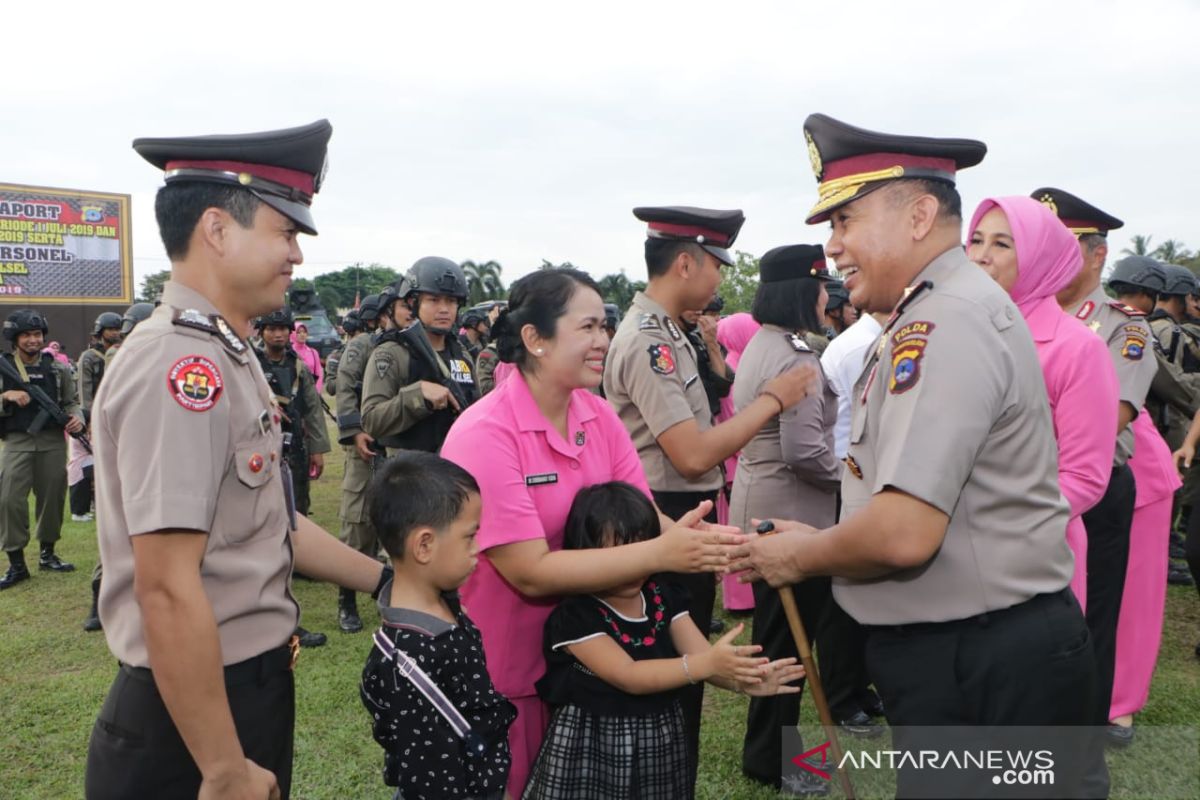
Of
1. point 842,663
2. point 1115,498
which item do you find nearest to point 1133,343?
point 1115,498

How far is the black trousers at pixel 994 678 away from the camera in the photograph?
6.37 feet

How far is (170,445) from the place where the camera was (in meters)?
1.60

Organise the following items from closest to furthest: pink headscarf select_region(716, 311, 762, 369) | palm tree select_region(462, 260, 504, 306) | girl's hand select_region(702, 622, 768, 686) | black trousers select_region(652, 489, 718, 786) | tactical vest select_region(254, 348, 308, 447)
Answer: girl's hand select_region(702, 622, 768, 686) → black trousers select_region(652, 489, 718, 786) → tactical vest select_region(254, 348, 308, 447) → pink headscarf select_region(716, 311, 762, 369) → palm tree select_region(462, 260, 504, 306)

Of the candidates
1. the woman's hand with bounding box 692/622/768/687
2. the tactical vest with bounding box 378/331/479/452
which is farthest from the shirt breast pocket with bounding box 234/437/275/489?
the tactical vest with bounding box 378/331/479/452

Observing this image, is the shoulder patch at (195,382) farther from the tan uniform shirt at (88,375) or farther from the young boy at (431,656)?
the tan uniform shirt at (88,375)

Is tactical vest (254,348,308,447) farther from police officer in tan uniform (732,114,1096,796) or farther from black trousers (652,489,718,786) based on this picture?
police officer in tan uniform (732,114,1096,796)

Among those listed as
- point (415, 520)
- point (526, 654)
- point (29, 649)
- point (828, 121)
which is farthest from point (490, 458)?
point (29, 649)

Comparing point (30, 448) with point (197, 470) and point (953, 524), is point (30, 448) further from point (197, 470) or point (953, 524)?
point (953, 524)

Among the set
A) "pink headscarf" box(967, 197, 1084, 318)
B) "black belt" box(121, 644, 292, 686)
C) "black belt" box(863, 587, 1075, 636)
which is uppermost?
"pink headscarf" box(967, 197, 1084, 318)

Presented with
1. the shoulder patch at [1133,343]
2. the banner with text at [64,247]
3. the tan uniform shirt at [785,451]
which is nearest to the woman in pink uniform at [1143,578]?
the shoulder patch at [1133,343]

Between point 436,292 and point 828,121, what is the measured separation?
11.5 feet

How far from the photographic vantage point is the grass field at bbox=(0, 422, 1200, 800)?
12.2 ft

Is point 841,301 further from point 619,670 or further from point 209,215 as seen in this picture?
point 209,215

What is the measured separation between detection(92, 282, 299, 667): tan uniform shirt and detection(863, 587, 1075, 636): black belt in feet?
4.84
